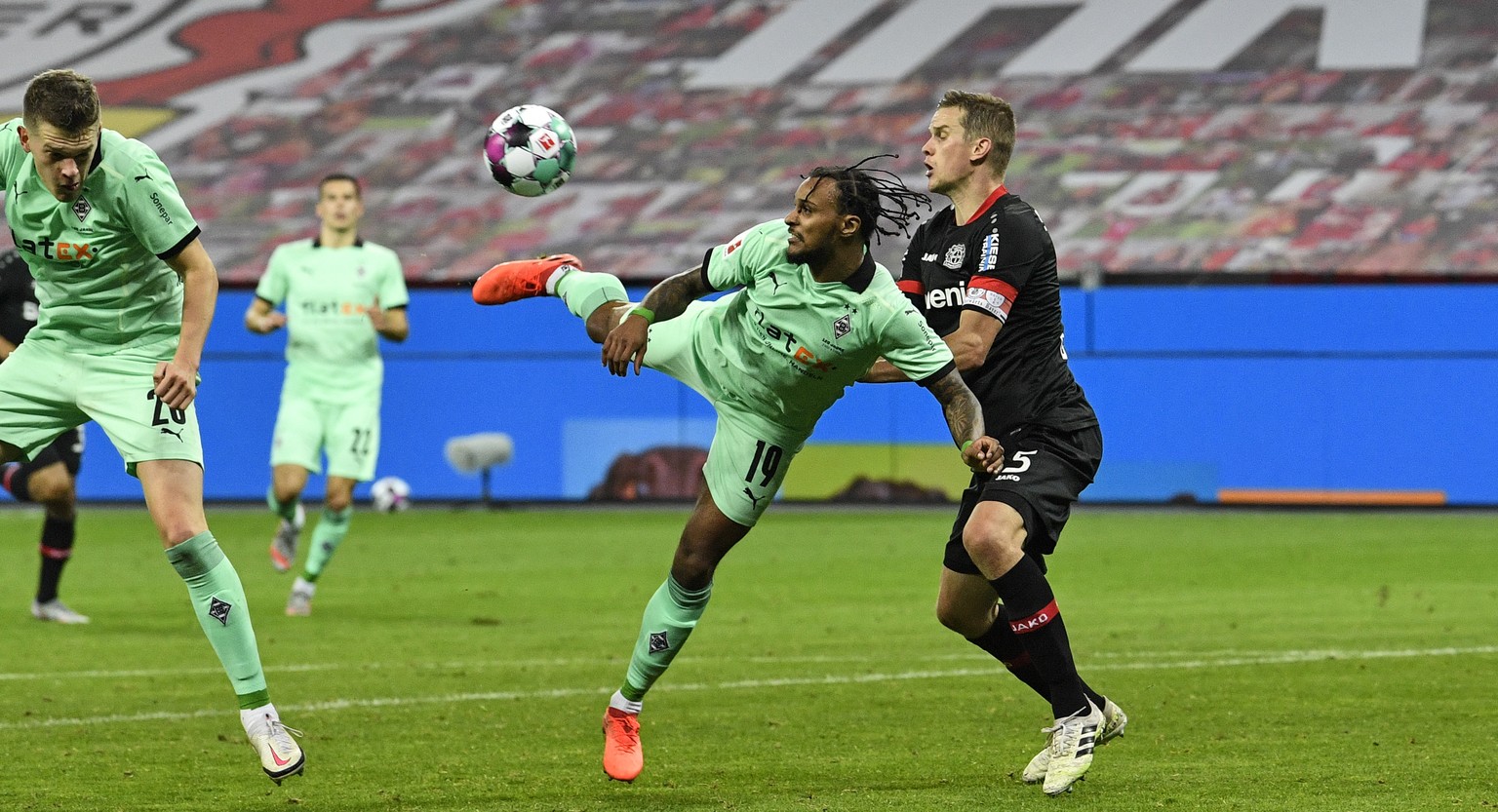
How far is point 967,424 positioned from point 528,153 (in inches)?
90.9

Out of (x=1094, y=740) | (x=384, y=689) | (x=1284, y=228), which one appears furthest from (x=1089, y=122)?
(x=1094, y=740)

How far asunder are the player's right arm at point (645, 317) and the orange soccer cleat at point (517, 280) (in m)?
0.54

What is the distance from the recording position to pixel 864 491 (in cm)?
2284

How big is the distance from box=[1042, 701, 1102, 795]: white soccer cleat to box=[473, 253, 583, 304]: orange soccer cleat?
2382 mm

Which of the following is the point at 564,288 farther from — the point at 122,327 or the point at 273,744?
the point at 273,744

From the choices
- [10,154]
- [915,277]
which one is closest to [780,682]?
[915,277]

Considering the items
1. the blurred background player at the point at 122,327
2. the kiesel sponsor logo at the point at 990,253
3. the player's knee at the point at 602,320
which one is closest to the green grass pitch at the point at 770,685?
the blurred background player at the point at 122,327

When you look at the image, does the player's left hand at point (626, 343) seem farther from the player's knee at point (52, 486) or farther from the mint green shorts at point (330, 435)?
the mint green shorts at point (330, 435)

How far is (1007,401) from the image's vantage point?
6.86 meters

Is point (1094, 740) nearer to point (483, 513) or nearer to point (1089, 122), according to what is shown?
point (483, 513)

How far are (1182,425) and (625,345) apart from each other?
658 inches

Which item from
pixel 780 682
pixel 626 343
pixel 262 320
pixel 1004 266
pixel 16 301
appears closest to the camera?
pixel 626 343

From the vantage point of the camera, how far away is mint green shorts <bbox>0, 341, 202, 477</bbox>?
6.50 m

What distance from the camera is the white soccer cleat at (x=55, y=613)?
39.0 ft
